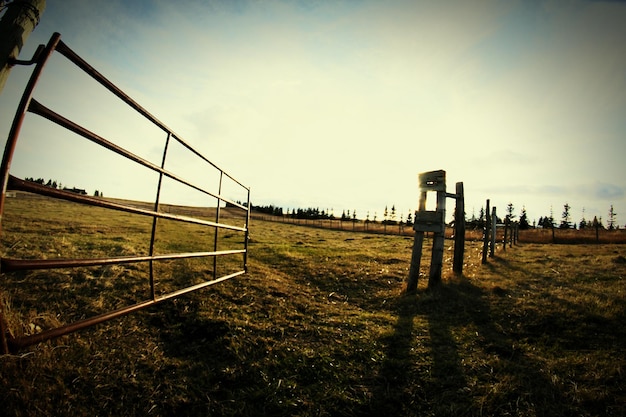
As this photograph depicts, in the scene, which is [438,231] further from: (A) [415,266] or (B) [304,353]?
(B) [304,353]

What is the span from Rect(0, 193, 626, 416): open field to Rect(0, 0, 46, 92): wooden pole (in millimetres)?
2051

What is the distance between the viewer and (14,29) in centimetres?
168

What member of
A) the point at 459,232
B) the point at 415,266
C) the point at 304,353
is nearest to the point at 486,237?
the point at 459,232

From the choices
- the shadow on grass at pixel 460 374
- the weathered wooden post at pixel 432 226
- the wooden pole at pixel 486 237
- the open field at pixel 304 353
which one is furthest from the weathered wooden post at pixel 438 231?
the wooden pole at pixel 486 237

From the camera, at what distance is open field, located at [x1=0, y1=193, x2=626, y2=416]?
7.12 feet

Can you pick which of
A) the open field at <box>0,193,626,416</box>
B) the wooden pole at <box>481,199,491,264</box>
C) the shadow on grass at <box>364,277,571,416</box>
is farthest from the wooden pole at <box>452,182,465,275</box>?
the shadow on grass at <box>364,277,571,416</box>

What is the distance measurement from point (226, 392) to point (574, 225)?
13963 centimetres

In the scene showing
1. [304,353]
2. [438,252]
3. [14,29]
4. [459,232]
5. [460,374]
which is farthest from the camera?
[459,232]

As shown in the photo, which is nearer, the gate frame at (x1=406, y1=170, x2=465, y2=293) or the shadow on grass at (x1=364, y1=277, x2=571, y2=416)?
the shadow on grass at (x1=364, y1=277, x2=571, y2=416)

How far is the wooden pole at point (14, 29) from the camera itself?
1.63 meters

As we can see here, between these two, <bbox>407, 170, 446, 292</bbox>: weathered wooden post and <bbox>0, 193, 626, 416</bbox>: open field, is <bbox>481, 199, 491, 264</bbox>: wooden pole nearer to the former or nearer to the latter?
<bbox>407, 170, 446, 292</bbox>: weathered wooden post

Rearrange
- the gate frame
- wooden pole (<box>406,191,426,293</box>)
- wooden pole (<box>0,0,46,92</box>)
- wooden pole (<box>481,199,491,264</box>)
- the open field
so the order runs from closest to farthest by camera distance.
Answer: wooden pole (<box>0,0,46,92</box>) < the open field < wooden pole (<box>406,191,426,293</box>) < the gate frame < wooden pole (<box>481,199,491,264</box>)

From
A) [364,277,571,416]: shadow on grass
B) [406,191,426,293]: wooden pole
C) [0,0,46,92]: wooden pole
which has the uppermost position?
[0,0,46,92]: wooden pole

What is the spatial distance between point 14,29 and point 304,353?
342cm
